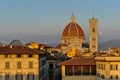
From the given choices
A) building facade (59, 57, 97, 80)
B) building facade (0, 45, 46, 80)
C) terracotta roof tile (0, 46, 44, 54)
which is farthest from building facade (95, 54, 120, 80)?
terracotta roof tile (0, 46, 44, 54)

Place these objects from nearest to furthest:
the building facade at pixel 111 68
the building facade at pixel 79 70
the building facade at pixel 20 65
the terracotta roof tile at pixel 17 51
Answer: the building facade at pixel 111 68, the building facade at pixel 20 65, the terracotta roof tile at pixel 17 51, the building facade at pixel 79 70

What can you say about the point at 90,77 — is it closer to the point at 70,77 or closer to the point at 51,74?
the point at 70,77

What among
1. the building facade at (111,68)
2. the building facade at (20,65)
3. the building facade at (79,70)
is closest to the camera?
the building facade at (111,68)

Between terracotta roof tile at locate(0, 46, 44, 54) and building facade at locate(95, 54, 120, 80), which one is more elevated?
terracotta roof tile at locate(0, 46, 44, 54)

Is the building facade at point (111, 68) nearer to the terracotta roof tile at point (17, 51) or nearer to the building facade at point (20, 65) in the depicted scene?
the building facade at point (20, 65)

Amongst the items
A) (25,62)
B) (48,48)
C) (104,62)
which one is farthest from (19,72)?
(48,48)

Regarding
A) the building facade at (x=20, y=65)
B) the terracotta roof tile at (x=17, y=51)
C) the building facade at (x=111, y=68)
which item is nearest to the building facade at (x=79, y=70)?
the building facade at (x=20, y=65)

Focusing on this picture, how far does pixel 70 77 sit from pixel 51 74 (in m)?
21.1

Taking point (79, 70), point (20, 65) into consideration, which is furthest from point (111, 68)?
point (20, 65)

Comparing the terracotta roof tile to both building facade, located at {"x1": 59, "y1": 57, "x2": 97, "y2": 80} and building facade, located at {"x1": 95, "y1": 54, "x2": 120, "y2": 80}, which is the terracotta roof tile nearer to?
building facade, located at {"x1": 59, "y1": 57, "x2": 97, "y2": 80}

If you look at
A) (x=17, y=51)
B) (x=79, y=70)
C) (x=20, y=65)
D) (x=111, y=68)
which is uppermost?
(x=17, y=51)

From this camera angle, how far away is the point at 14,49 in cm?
7806

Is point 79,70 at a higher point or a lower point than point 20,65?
lower

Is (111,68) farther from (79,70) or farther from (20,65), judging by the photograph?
(20,65)
